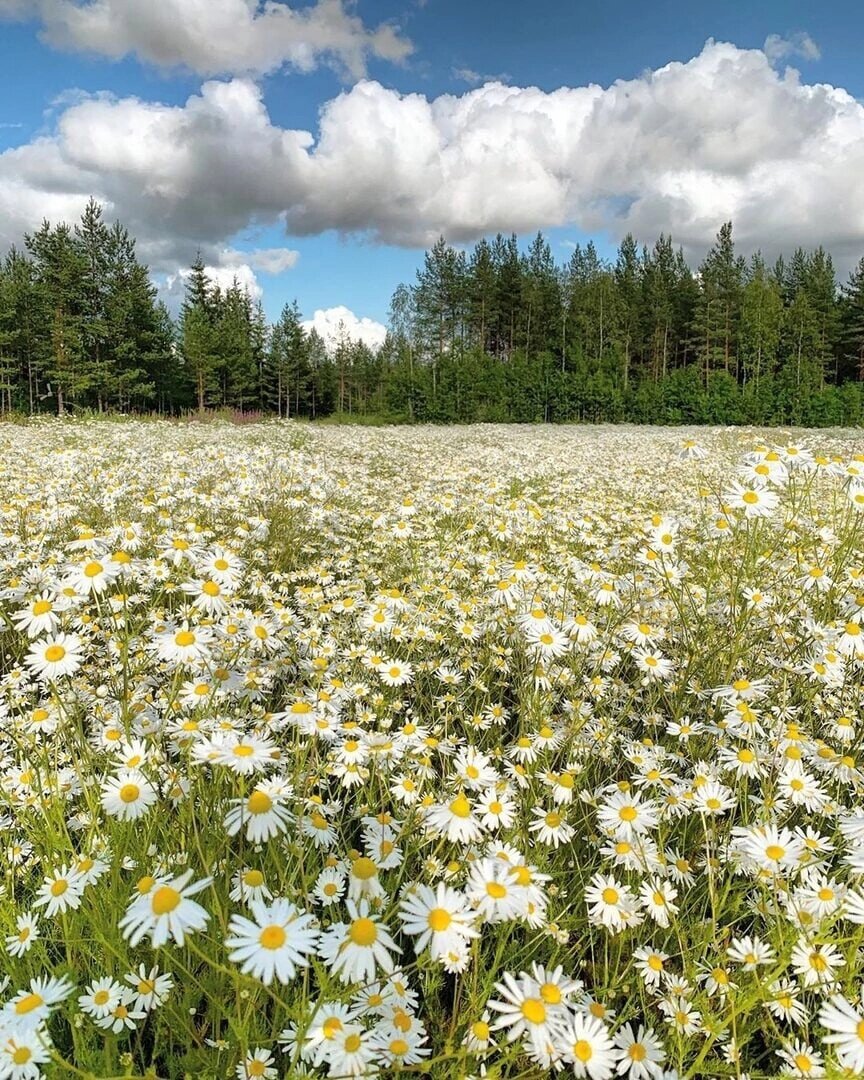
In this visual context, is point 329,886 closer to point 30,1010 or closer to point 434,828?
point 434,828

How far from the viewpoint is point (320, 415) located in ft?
219

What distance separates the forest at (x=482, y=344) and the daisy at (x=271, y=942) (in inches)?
1639

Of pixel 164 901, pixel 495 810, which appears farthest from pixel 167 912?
pixel 495 810

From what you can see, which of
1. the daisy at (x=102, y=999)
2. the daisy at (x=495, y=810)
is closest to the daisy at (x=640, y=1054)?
the daisy at (x=495, y=810)

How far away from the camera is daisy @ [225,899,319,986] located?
3.58ft

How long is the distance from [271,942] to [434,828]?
617mm

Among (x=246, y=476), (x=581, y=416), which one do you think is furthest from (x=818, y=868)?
(x=581, y=416)

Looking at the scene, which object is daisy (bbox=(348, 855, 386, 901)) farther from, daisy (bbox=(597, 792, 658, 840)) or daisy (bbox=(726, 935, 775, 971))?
daisy (bbox=(726, 935, 775, 971))

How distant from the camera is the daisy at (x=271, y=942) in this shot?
3.58 ft

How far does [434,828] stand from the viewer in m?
1.68

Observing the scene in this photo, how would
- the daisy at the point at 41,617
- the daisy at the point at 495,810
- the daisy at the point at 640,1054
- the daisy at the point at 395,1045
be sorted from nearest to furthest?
the daisy at the point at 395,1045, the daisy at the point at 640,1054, the daisy at the point at 495,810, the daisy at the point at 41,617

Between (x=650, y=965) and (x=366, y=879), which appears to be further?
(x=650, y=965)

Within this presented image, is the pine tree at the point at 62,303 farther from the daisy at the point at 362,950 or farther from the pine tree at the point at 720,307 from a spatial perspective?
the pine tree at the point at 720,307

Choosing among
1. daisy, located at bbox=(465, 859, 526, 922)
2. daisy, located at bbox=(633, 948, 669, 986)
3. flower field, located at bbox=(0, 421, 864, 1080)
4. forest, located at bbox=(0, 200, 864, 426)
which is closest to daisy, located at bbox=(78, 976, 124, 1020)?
flower field, located at bbox=(0, 421, 864, 1080)
